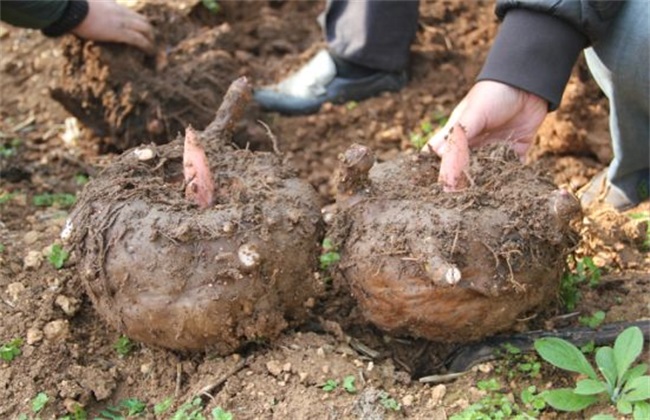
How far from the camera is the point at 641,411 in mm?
1784

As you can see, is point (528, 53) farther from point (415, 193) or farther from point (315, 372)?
point (315, 372)

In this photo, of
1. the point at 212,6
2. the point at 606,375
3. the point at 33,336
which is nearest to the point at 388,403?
the point at 606,375

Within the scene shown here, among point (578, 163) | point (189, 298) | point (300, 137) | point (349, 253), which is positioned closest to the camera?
point (189, 298)

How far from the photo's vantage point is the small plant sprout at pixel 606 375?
5.99 ft

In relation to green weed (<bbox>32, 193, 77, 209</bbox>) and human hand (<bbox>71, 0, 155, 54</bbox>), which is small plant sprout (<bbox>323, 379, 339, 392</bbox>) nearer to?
green weed (<bbox>32, 193, 77, 209</bbox>)

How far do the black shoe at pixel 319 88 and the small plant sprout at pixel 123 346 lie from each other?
166cm

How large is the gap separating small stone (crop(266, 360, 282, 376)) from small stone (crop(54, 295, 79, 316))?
61 centimetres

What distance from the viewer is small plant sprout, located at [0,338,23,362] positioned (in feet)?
6.70

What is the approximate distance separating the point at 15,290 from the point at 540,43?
5.86 ft

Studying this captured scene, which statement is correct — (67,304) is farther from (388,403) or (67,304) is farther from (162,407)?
(388,403)

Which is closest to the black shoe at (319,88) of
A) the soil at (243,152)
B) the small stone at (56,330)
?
the soil at (243,152)

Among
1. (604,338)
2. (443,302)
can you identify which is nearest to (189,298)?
(443,302)

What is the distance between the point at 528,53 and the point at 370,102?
1240 mm

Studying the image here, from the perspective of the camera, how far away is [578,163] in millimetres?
3217
